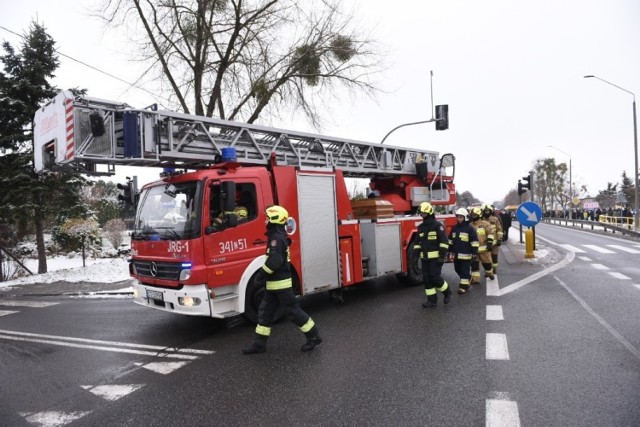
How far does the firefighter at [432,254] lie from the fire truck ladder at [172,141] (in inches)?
83.5

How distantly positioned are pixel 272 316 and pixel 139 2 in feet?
40.0

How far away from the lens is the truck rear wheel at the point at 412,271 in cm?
923

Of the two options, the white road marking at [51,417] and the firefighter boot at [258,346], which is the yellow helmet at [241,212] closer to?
the firefighter boot at [258,346]

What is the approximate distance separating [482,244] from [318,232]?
166 inches

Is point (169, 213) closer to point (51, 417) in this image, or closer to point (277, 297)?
point (277, 297)

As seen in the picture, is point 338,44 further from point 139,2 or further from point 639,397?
point 639,397

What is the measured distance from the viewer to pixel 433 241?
24.3ft

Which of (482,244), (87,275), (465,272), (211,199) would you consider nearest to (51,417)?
(211,199)

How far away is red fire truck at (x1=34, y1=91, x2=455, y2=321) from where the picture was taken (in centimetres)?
562

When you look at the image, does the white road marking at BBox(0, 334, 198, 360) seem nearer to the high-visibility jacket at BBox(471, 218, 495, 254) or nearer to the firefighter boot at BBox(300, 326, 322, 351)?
the firefighter boot at BBox(300, 326, 322, 351)

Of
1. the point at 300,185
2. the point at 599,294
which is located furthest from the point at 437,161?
the point at 300,185

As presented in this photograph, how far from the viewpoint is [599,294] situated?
26.0ft

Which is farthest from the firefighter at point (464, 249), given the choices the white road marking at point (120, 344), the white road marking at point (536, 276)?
the white road marking at point (120, 344)

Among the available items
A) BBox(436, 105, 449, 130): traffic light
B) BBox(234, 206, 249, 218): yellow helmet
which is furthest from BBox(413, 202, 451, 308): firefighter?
BBox(436, 105, 449, 130): traffic light
